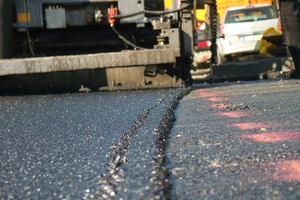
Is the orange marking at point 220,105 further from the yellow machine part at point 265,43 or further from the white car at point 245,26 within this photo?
the white car at point 245,26

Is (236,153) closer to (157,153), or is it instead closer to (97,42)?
(157,153)

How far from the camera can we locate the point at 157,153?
2.00 metres

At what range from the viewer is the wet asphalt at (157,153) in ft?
5.18

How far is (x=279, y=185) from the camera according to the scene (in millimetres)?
1562

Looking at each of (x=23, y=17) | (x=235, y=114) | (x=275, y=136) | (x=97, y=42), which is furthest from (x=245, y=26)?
(x=275, y=136)

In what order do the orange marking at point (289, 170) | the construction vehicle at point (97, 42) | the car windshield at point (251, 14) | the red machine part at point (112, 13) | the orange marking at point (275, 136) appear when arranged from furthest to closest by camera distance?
the car windshield at point (251, 14) < the red machine part at point (112, 13) < the construction vehicle at point (97, 42) < the orange marking at point (275, 136) < the orange marking at point (289, 170)

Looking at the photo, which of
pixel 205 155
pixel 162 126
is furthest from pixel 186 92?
pixel 205 155

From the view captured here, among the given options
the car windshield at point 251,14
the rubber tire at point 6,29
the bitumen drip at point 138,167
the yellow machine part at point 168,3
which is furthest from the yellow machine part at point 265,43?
the bitumen drip at point 138,167

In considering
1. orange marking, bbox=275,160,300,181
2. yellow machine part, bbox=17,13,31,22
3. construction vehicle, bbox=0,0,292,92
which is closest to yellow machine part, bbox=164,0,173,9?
construction vehicle, bbox=0,0,292,92

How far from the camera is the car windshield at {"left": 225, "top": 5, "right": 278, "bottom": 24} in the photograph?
537 inches

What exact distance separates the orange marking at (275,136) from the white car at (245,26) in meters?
11.1

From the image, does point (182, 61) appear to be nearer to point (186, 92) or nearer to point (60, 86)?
point (186, 92)

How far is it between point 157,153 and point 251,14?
12.2 meters

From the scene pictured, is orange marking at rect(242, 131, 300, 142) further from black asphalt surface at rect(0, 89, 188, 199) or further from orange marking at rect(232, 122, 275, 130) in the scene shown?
black asphalt surface at rect(0, 89, 188, 199)
